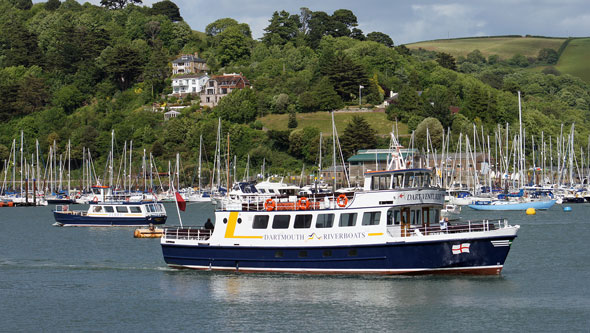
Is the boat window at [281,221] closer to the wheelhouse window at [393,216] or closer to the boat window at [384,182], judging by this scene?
the boat window at [384,182]

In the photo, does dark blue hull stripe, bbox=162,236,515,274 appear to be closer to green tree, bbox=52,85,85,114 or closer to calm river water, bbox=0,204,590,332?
calm river water, bbox=0,204,590,332

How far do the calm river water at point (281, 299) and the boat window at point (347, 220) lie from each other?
114 inches

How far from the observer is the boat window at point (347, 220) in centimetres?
4316

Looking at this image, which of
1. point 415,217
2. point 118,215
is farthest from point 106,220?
point 415,217

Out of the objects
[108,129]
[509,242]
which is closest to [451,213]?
[509,242]

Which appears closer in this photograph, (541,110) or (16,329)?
(16,329)

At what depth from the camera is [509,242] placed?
4222 centimetres

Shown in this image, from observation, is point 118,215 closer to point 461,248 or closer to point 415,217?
point 415,217

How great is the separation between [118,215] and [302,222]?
129ft

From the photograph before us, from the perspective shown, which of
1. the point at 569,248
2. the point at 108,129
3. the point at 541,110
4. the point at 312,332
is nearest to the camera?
the point at 312,332

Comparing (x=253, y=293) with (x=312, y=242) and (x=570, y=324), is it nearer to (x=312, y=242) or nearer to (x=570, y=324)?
(x=312, y=242)

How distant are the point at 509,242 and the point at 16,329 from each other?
2452 centimetres

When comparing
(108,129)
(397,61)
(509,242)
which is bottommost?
(509,242)

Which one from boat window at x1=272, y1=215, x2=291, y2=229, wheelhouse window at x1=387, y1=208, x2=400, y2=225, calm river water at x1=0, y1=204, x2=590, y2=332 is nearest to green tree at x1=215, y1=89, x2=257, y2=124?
calm river water at x1=0, y1=204, x2=590, y2=332
